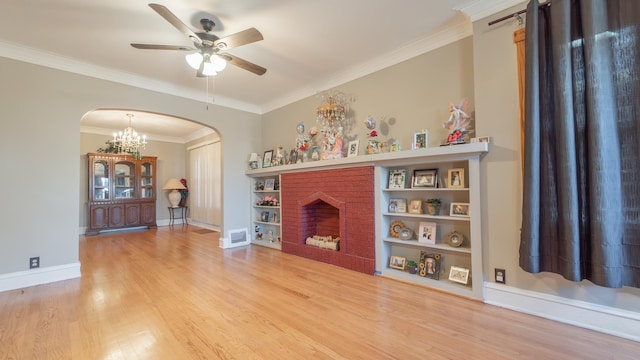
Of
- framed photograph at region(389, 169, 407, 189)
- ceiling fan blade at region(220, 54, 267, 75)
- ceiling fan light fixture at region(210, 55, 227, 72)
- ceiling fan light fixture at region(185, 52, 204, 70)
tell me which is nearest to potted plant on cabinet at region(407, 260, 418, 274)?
framed photograph at region(389, 169, 407, 189)

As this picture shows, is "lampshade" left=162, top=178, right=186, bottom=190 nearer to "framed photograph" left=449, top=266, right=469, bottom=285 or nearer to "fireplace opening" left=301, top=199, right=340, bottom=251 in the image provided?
"fireplace opening" left=301, top=199, right=340, bottom=251

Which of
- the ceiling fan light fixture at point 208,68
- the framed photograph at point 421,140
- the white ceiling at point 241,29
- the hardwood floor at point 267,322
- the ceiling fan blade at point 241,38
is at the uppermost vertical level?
the white ceiling at point 241,29

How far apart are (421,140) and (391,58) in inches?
45.9

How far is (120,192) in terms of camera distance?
22.8 feet

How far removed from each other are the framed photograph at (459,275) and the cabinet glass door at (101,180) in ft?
25.6

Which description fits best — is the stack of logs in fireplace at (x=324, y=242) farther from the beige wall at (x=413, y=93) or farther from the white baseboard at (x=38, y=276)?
the white baseboard at (x=38, y=276)

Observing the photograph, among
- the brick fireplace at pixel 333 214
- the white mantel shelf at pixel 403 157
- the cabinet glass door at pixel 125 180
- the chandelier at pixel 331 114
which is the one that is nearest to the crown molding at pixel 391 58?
the chandelier at pixel 331 114

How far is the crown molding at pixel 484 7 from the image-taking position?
228cm

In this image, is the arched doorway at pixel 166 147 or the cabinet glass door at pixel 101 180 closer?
the arched doorway at pixel 166 147

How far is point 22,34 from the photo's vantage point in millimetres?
2717

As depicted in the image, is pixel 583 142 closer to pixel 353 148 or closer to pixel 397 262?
pixel 397 262

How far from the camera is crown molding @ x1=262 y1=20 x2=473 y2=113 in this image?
2756 mm

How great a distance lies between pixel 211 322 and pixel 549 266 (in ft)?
8.68

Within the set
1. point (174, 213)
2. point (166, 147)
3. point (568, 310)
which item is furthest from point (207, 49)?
point (174, 213)
